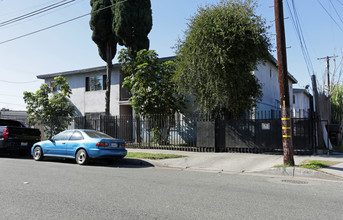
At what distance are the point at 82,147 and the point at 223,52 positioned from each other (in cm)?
728

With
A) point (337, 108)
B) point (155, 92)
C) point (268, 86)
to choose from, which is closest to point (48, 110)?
point (155, 92)

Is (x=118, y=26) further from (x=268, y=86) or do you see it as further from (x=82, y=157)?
(x=268, y=86)

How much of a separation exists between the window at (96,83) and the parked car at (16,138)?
31.0ft

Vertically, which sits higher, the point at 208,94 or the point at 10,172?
the point at 208,94

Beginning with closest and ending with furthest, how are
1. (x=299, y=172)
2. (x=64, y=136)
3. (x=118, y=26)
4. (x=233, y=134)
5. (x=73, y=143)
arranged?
(x=299, y=172) → (x=73, y=143) → (x=64, y=136) → (x=233, y=134) → (x=118, y=26)

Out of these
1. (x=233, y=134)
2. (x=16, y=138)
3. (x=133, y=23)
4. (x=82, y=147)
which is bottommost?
(x=82, y=147)

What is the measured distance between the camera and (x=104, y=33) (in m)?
20.4

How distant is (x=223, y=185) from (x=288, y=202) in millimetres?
1860

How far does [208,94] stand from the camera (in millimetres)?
13633

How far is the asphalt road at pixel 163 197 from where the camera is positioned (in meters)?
4.43

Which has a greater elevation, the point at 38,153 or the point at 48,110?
the point at 48,110

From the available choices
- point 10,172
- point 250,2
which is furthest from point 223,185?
point 250,2

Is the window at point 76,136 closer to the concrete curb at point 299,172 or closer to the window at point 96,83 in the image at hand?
the concrete curb at point 299,172

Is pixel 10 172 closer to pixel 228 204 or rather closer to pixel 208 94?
pixel 228 204
